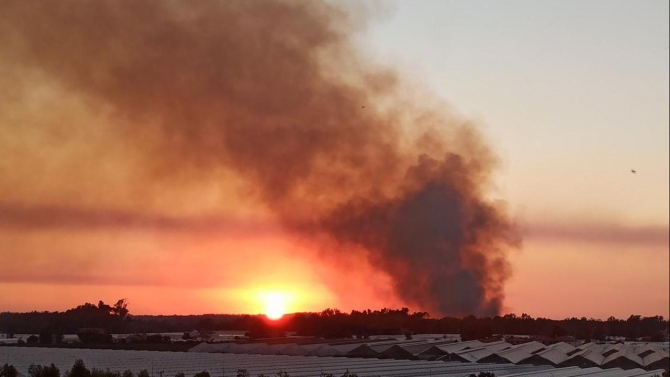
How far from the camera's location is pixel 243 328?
124188mm

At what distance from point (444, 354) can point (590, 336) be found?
56.8 m

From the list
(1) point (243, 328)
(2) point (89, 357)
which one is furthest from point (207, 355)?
(1) point (243, 328)

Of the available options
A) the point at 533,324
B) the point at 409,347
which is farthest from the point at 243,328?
the point at 409,347

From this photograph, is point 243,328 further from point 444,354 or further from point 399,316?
point 444,354

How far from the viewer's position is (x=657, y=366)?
6241 cm

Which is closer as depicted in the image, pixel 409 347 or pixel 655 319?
pixel 409 347

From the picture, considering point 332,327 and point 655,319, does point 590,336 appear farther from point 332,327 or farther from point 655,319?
point 332,327

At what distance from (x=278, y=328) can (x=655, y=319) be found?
66603 millimetres

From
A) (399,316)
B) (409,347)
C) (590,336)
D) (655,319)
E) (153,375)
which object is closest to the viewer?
(153,375)

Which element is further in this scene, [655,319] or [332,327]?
[655,319]

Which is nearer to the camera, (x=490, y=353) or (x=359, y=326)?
(x=490, y=353)

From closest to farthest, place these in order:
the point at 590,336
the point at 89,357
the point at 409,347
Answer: the point at 89,357 → the point at 409,347 → the point at 590,336

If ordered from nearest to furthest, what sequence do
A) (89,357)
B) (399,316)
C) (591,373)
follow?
(591,373), (89,357), (399,316)

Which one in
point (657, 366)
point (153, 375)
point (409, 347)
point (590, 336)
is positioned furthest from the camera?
point (590, 336)
